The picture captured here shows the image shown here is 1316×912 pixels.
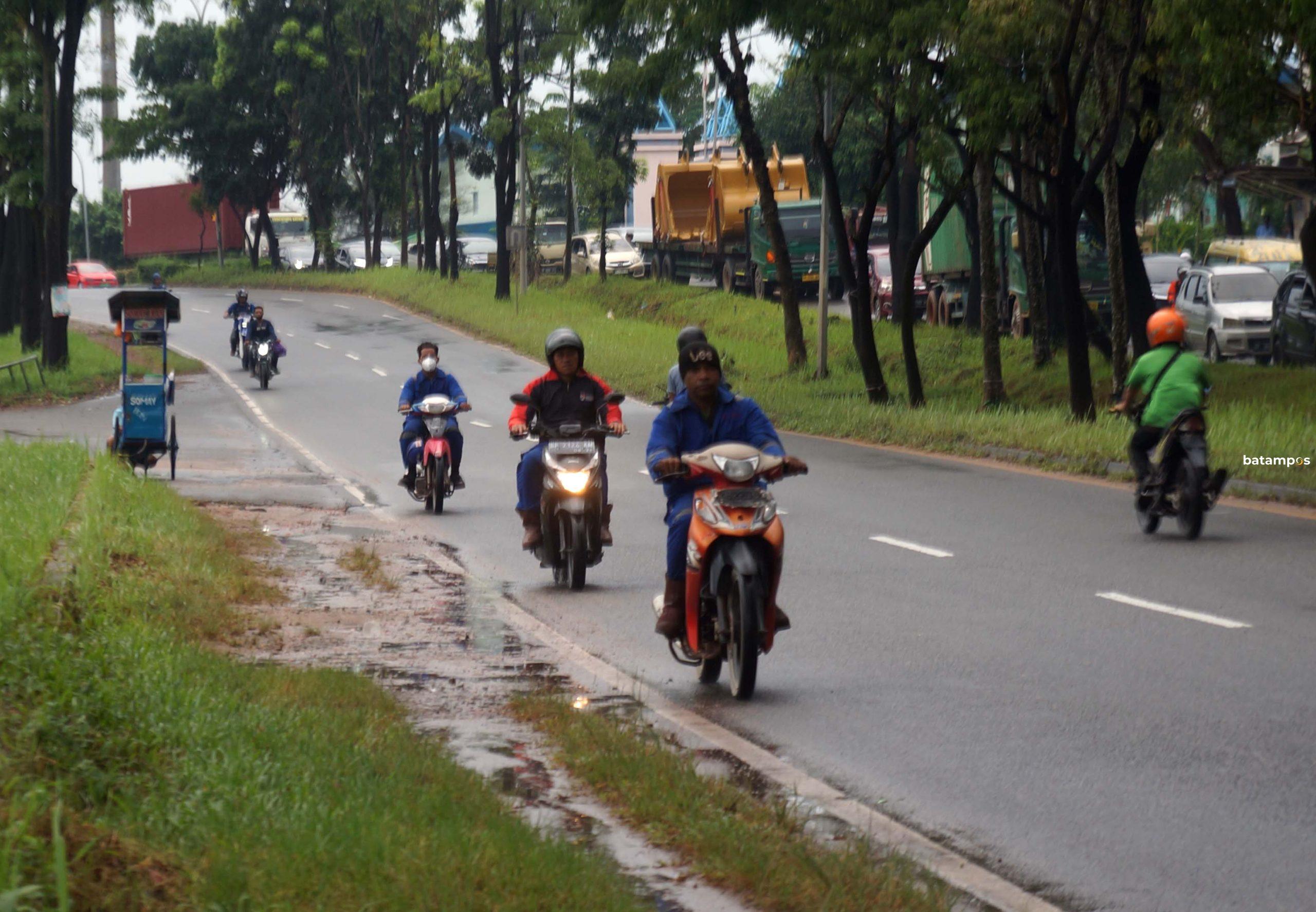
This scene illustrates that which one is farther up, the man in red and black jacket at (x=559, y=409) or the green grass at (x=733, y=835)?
the man in red and black jacket at (x=559, y=409)

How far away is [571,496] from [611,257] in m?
53.3

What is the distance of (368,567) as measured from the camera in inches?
499

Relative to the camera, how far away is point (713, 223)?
51031 millimetres

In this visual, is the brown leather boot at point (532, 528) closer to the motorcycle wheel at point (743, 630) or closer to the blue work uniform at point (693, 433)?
the blue work uniform at point (693, 433)

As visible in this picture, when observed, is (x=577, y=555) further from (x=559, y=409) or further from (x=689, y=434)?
(x=689, y=434)

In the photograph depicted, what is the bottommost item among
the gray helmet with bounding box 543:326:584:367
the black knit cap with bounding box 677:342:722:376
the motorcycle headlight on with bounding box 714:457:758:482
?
the motorcycle headlight on with bounding box 714:457:758:482

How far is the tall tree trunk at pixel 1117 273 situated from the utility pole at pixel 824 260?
17.6 feet

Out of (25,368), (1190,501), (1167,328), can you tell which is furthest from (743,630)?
(25,368)

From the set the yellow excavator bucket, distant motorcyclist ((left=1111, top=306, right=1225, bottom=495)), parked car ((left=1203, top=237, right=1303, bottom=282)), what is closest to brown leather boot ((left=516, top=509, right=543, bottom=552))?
distant motorcyclist ((left=1111, top=306, right=1225, bottom=495))

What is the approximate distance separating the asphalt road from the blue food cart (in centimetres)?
255

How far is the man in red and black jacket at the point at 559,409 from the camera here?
39.7 feet

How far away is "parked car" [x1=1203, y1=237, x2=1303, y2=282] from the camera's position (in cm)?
3653

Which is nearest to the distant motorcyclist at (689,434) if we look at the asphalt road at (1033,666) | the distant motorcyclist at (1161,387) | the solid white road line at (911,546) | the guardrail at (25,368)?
the asphalt road at (1033,666)

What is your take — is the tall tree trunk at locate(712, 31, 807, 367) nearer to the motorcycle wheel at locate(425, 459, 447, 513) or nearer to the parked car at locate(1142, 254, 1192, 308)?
the parked car at locate(1142, 254, 1192, 308)
